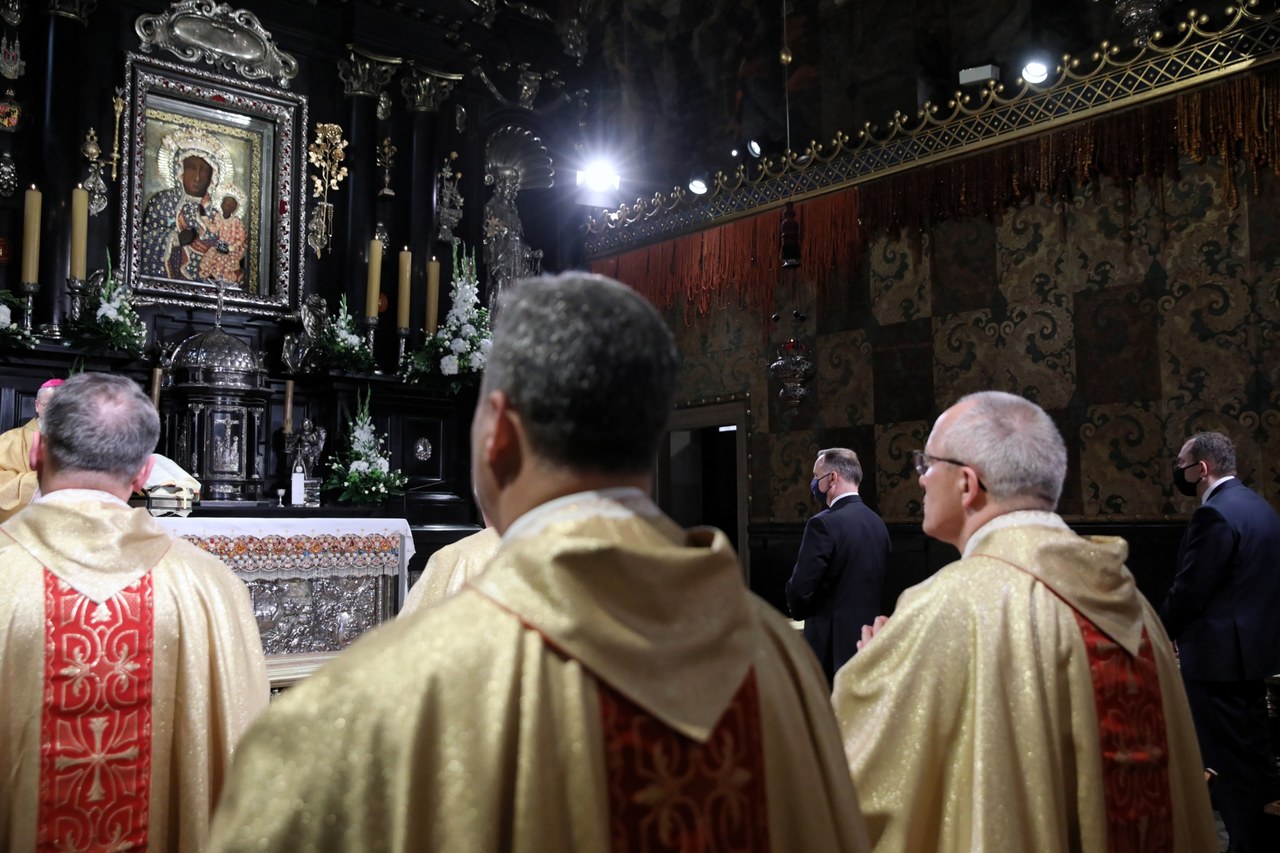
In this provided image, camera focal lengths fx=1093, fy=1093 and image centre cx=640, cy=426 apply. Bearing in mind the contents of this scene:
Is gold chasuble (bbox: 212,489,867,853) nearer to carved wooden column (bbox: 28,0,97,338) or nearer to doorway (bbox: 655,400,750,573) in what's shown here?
carved wooden column (bbox: 28,0,97,338)

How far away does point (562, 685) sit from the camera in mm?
1186

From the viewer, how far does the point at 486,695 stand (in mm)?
1158

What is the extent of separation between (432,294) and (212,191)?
180 centimetres

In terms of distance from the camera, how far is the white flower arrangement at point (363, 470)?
7.54 metres

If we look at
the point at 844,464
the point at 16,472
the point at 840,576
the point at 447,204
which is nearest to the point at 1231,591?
the point at 840,576

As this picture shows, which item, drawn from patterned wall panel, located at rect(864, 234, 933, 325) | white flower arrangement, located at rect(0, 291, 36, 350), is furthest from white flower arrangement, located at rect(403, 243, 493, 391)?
patterned wall panel, located at rect(864, 234, 933, 325)

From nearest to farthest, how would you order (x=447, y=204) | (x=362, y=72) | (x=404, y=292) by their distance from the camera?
(x=404, y=292)
(x=362, y=72)
(x=447, y=204)

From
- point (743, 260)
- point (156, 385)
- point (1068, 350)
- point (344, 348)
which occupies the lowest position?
point (156, 385)

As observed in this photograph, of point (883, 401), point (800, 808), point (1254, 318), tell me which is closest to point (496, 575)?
point (800, 808)

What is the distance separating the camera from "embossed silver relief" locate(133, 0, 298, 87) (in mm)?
7969

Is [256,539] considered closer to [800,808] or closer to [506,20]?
[800,808]

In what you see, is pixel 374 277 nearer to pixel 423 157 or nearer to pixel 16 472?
pixel 423 157

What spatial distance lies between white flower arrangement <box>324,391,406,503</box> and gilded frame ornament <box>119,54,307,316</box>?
1.22 meters

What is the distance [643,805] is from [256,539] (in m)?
5.27
